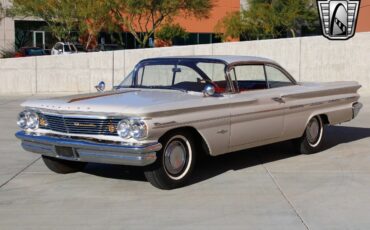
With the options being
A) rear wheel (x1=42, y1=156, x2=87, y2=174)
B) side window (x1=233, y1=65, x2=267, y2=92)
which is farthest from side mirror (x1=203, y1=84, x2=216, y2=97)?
rear wheel (x1=42, y1=156, x2=87, y2=174)

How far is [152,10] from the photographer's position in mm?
40312

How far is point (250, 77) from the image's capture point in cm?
911

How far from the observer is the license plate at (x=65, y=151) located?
22.4ft

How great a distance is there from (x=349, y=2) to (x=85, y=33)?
69.1 feet

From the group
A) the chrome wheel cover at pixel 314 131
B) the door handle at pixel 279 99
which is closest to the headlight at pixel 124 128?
the door handle at pixel 279 99

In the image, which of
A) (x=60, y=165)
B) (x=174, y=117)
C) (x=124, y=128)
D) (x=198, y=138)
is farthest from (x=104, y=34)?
(x=124, y=128)

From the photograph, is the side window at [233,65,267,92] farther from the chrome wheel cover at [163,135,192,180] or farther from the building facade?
the building facade

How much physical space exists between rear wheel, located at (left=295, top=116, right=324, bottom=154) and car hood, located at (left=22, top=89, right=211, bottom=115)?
2.34 metres

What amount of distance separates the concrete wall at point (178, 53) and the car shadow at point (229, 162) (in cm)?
911

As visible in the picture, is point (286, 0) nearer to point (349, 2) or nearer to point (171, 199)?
point (349, 2)

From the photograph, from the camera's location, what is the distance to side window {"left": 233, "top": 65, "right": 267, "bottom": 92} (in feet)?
27.6

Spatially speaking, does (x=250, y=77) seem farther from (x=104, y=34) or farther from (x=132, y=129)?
(x=104, y=34)

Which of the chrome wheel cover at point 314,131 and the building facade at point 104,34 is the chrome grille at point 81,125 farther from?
the building facade at point 104,34

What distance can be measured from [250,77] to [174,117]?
272cm
